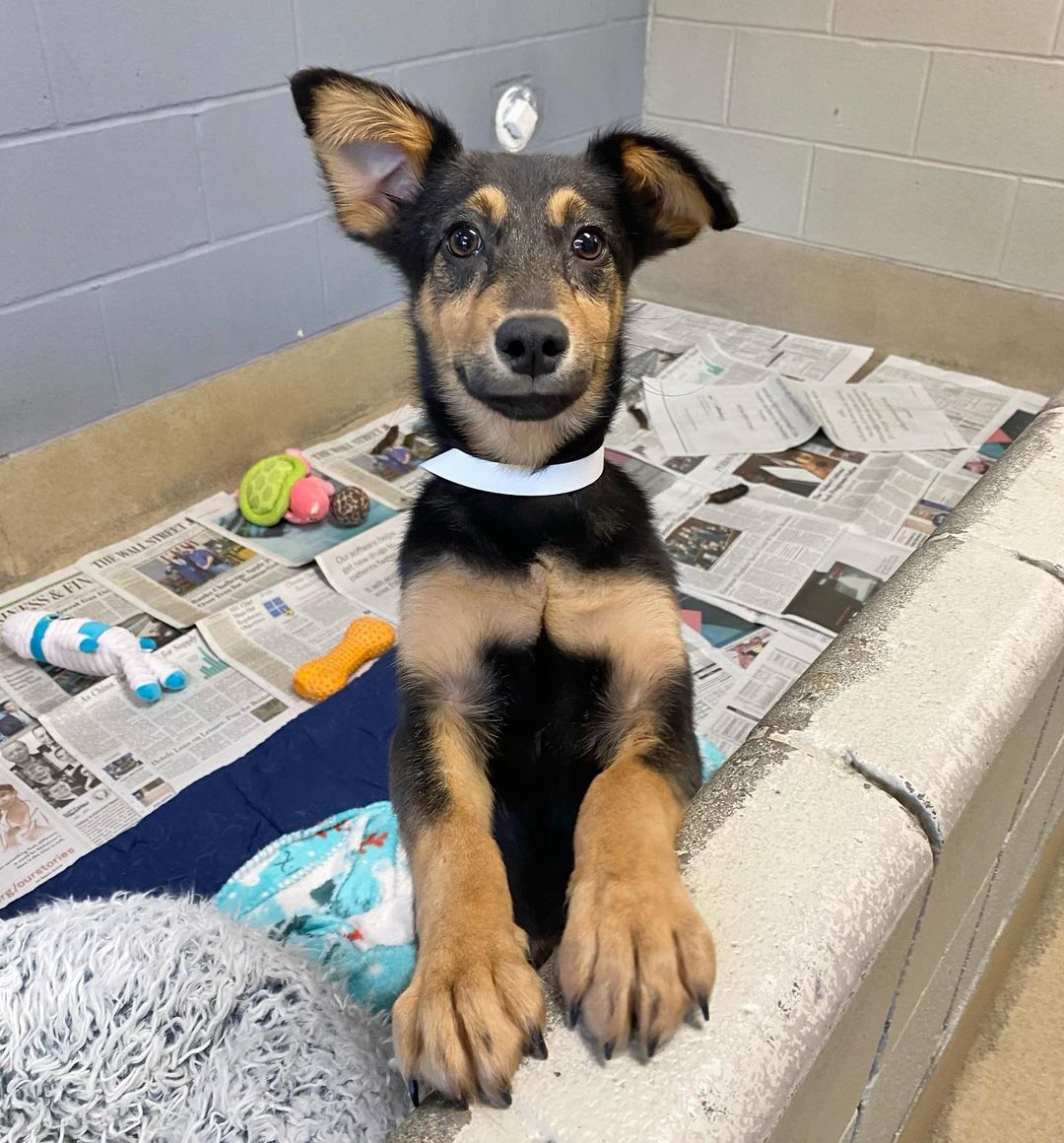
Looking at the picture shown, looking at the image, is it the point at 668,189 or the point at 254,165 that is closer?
the point at 668,189

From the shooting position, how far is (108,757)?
2.09 metres

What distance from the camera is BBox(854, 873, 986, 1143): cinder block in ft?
3.92

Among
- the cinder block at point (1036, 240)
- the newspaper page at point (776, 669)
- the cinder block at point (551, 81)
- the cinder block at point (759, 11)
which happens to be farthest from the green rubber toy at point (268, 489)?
the cinder block at point (1036, 240)

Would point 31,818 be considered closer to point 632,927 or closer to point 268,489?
point 268,489

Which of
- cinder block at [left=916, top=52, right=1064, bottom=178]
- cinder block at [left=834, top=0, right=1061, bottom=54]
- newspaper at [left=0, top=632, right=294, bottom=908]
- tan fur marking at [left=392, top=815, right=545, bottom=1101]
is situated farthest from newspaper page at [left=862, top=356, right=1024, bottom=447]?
tan fur marking at [left=392, top=815, right=545, bottom=1101]

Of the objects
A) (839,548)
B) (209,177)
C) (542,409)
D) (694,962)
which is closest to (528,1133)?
(694,962)

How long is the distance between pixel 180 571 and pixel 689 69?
258 cm

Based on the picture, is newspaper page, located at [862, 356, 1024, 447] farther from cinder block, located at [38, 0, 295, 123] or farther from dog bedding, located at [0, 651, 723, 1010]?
cinder block, located at [38, 0, 295, 123]

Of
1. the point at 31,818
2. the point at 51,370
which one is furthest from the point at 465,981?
the point at 51,370

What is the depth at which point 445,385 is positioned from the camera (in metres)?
1.56

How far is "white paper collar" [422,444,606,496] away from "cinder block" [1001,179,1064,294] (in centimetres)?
247

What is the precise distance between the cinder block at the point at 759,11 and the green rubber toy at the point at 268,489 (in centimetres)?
220

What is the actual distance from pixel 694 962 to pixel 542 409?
0.80m

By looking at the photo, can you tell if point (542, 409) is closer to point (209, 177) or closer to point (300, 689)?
point (300, 689)
